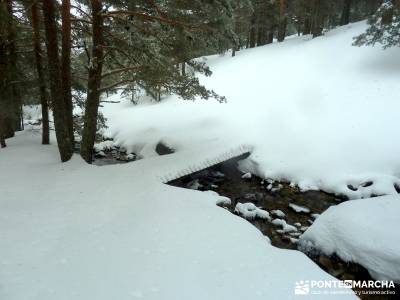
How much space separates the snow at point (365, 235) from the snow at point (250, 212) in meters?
1.82

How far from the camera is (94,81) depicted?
9180 mm

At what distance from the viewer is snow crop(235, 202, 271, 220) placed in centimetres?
761

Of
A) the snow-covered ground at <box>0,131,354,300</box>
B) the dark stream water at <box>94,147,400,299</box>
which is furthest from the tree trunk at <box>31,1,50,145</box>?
the dark stream water at <box>94,147,400,299</box>

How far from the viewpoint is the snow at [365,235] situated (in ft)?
15.3

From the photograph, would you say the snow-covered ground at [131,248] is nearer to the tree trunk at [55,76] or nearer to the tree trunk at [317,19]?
the tree trunk at [55,76]

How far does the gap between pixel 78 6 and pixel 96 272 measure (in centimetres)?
981

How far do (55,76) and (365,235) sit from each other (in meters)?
8.88

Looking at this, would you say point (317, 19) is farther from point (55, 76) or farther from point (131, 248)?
point (131, 248)

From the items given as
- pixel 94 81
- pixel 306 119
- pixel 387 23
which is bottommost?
pixel 306 119

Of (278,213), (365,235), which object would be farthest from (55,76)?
(365,235)

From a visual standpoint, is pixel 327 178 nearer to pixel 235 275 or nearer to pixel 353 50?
pixel 235 275

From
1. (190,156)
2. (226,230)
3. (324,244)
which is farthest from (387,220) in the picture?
(190,156)

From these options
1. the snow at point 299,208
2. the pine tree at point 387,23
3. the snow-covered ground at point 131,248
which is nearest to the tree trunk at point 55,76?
the snow-covered ground at point 131,248

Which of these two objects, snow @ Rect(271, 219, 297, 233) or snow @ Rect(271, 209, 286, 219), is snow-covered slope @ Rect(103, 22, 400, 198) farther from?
snow @ Rect(271, 219, 297, 233)
